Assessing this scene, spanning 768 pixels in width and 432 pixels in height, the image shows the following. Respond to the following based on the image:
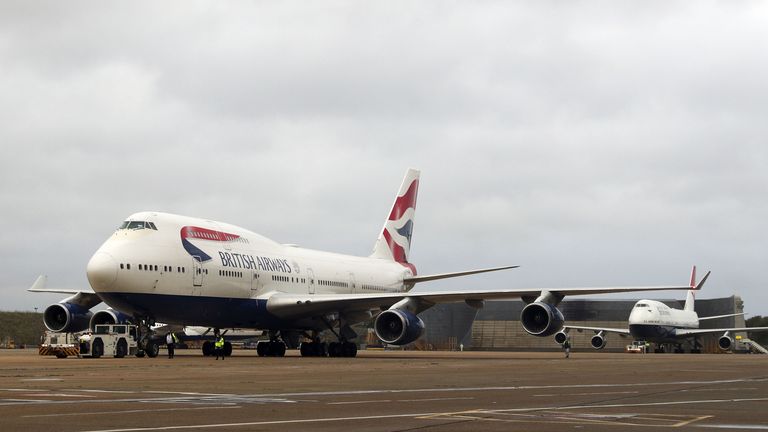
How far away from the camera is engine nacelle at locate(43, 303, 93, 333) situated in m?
40.0

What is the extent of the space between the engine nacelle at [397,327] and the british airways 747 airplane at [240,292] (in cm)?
4

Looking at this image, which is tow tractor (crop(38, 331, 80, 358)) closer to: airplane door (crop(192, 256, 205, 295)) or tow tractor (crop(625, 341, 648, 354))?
airplane door (crop(192, 256, 205, 295))

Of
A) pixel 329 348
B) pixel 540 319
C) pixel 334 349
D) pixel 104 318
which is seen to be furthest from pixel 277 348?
pixel 540 319

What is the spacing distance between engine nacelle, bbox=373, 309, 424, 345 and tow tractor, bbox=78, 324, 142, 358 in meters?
8.89

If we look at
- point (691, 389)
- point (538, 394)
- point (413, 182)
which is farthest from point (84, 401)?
point (413, 182)

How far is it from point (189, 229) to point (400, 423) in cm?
2691

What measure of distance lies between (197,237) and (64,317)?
7.85 meters

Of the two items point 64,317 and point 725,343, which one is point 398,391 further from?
point 725,343

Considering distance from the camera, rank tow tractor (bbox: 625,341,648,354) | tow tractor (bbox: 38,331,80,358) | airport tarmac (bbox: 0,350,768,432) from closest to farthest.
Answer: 1. airport tarmac (bbox: 0,350,768,432)
2. tow tractor (bbox: 38,331,80,358)
3. tow tractor (bbox: 625,341,648,354)

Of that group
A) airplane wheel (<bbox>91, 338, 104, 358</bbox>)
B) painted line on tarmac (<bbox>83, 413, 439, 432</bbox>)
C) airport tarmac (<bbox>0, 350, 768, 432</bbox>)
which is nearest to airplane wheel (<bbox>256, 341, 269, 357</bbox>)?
airplane wheel (<bbox>91, 338, 104, 358</bbox>)

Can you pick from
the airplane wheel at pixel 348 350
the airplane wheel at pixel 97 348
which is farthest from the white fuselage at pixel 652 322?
the airplane wheel at pixel 97 348

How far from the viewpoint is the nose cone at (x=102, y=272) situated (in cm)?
3250

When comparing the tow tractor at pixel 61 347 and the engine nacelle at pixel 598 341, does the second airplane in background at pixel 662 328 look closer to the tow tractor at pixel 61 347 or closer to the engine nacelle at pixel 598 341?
the engine nacelle at pixel 598 341

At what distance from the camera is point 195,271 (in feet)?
117
